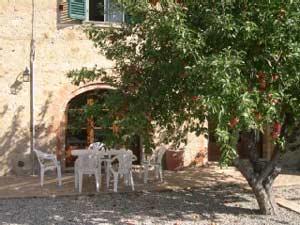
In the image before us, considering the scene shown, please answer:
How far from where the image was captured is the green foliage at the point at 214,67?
16.6ft

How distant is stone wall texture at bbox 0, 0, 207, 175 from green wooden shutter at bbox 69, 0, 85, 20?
0.19 m

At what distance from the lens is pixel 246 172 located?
721 centimetres

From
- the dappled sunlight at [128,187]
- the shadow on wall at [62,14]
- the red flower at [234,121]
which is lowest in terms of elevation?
the dappled sunlight at [128,187]

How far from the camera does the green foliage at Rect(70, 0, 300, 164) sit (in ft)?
16.6

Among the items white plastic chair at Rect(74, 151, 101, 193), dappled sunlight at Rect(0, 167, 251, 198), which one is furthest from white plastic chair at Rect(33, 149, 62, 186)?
white plastic chair at Rect(74, 151, 101, 193)

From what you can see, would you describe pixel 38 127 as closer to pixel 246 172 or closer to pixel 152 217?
pixel 152 217

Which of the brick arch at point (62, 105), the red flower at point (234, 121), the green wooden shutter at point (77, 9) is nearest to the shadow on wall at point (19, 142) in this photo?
the brick arch at point (62, 105)

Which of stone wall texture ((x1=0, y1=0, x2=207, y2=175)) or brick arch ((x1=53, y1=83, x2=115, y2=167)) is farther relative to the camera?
brick arch ((x1=53, y1=83, x2=115, y2=167))

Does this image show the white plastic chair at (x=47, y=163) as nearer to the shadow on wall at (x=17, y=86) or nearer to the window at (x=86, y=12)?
the shadow on wall at (x=17, y=86)

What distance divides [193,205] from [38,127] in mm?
5192

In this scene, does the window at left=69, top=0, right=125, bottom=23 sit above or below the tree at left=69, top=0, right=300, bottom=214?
above


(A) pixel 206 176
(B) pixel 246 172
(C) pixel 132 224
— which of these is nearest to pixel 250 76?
(B) pixel 246 172

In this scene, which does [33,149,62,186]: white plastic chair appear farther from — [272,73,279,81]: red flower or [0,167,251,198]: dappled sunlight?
[272,73,279,81]: red flower

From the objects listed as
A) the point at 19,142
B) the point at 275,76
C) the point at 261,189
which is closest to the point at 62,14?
the point at 19,142
